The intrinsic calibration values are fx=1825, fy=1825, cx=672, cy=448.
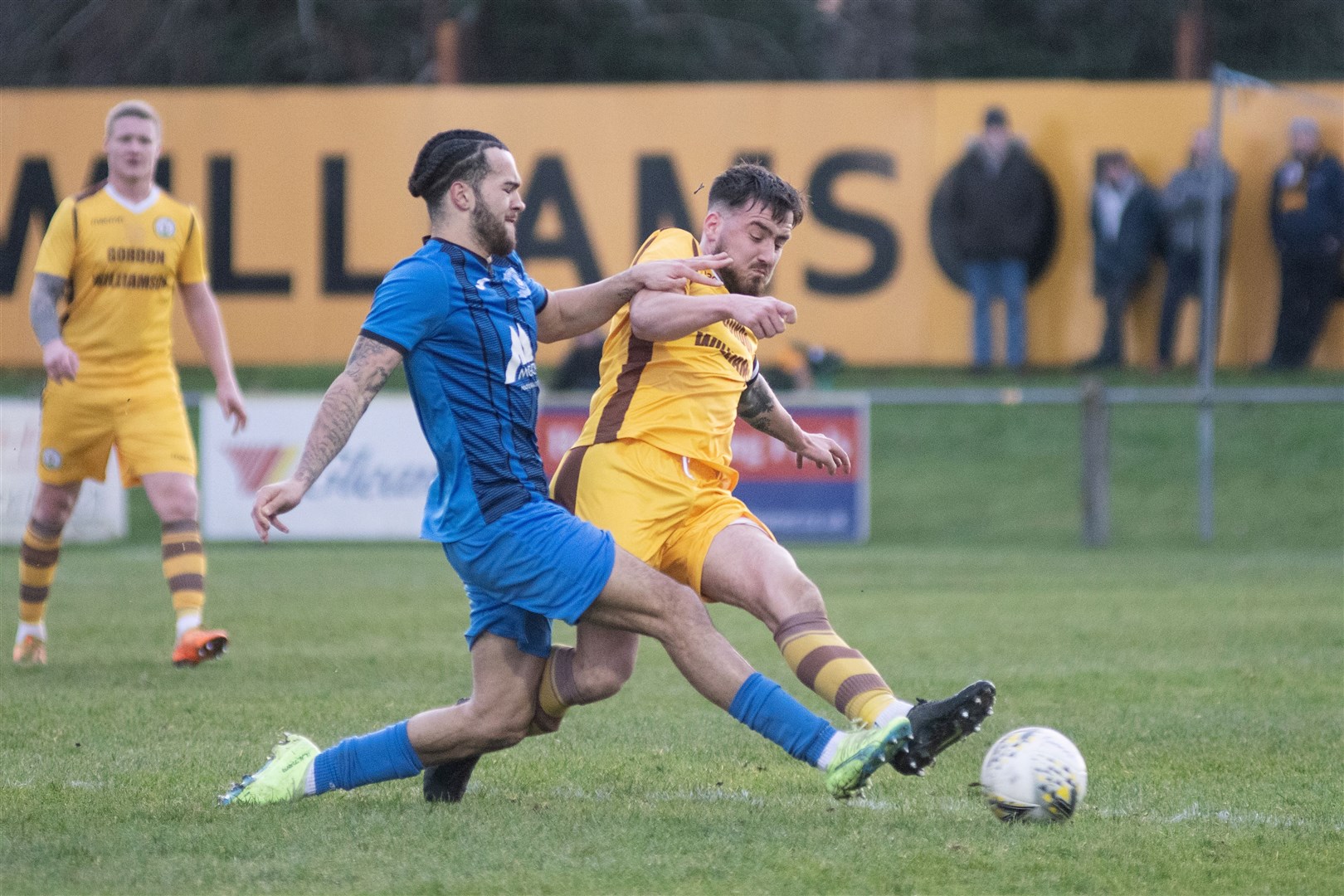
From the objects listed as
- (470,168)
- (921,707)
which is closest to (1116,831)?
(921,707)

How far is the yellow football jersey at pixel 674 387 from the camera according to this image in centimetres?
558

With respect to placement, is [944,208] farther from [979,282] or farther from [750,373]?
[750,373]

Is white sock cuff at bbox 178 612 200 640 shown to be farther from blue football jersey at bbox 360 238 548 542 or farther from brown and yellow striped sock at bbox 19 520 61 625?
blue football jersey at bbox 360 238 548 542

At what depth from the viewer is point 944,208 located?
2145 cm

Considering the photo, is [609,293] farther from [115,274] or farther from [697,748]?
[115,274]

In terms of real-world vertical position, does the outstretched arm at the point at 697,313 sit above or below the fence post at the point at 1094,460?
above

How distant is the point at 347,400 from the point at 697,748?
7.53 ft

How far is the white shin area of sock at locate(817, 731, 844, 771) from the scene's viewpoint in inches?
195

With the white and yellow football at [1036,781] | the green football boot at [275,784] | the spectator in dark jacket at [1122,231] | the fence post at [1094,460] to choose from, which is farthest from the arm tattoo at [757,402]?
the spectator in dark jacket at [1122,231]

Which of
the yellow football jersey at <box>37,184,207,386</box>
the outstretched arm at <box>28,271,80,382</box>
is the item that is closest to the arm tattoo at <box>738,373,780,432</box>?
the outstretched arm at <box>28,271,80,382</box>

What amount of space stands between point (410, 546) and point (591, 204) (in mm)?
6419

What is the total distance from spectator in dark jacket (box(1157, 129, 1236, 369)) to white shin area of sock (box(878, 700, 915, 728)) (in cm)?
1563

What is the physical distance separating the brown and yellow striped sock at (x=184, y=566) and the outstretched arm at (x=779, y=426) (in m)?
3.58

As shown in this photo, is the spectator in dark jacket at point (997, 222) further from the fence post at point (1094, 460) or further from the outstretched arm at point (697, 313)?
the outstretched arm at point (697, 313)
